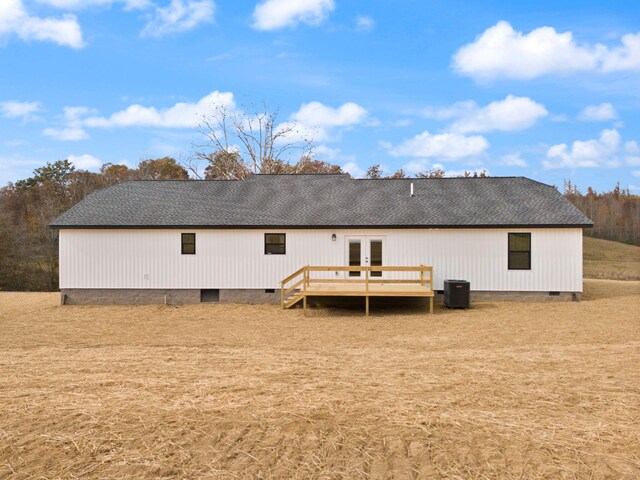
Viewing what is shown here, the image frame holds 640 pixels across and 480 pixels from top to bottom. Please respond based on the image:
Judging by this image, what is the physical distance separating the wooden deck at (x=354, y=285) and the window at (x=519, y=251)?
9.65 feet

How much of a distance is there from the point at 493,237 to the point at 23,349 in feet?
45.5

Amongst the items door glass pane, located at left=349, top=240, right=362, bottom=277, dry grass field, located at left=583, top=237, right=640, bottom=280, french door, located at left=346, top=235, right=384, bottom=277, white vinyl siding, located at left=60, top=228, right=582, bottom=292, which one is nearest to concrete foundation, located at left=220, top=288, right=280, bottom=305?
white vinyl siding, located at left=60, top=228, right=582, bottom=292

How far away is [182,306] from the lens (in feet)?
54.1

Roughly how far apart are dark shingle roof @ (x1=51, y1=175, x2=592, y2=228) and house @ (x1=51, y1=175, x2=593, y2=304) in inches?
2.7

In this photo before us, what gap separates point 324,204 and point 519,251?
23.3 feet

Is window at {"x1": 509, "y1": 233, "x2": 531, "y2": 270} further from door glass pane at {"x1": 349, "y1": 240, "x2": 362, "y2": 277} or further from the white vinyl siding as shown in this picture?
door glass pane at {"x1": 349, "y1": 240, "x2": 362, "y2": 277}

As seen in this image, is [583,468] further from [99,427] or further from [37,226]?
[37,226]

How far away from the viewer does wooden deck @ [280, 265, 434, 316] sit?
14766 millimetres

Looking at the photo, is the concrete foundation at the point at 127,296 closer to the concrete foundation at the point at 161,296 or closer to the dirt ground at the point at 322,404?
the concrete foundation at the point at 161,296

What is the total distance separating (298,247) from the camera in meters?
17.0

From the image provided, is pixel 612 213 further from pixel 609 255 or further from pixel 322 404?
pixel 322 404

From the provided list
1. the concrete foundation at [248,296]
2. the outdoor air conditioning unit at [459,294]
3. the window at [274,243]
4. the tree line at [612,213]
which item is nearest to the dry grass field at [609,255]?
Result: the tree line at [612,213]

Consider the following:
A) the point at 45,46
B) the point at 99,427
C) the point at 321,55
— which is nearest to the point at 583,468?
the point at 99,427

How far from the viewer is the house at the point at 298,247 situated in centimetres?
1652
